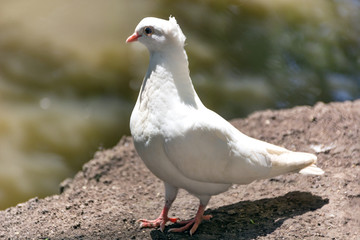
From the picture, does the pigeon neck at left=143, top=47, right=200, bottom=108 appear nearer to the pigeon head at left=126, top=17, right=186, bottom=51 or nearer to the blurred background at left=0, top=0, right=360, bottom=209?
the pigeon head at left=126, top=17, right=186, bottom=51

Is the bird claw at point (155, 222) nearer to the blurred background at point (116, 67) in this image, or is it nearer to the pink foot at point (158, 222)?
the pink foot at point (158, 222)

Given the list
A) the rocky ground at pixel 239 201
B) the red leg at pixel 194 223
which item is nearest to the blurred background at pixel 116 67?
the rocky ground at pixel 239 201

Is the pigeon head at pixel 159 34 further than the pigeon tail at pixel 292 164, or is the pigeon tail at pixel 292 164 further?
the pigeon tail at pixel 292 164

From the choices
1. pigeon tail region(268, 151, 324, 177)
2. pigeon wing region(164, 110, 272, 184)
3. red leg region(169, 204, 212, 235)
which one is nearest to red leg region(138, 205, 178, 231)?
red leg region(169, 204, 212, 235)

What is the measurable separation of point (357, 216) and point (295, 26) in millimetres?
3873

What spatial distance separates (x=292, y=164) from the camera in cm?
361

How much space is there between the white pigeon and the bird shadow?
4.0 inches

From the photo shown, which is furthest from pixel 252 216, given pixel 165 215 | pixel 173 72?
pixel 173 72

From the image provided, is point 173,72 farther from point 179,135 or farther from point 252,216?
point 252,216

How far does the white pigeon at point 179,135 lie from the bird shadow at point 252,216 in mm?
103

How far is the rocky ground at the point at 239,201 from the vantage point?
11.2 ft

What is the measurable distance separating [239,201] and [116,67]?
2.39 metres

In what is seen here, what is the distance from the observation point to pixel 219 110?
19.0ft

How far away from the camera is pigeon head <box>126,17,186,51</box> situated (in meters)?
3.22
